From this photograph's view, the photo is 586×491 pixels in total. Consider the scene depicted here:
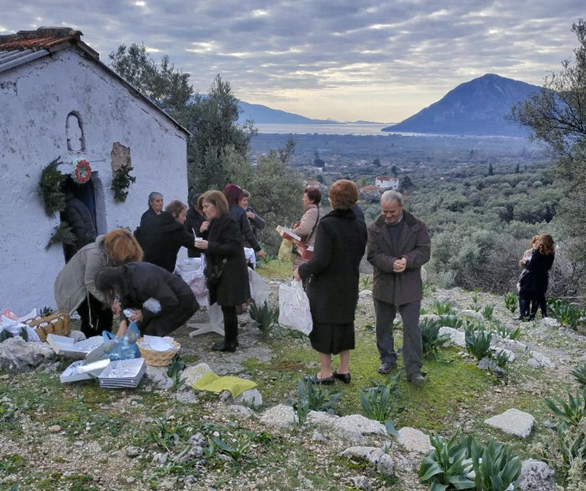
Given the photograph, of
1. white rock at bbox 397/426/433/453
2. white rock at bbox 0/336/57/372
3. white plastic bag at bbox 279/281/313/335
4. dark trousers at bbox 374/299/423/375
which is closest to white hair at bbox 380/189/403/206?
dark trousers at bbox 374/299/423/375

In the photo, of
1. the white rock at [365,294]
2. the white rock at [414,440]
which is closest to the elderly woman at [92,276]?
the white rock at [414,440]

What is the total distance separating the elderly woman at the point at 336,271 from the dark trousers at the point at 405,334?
1.81ft

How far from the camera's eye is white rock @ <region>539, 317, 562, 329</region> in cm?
872

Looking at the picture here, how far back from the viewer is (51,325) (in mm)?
5707

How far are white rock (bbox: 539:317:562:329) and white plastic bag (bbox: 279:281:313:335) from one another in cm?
587

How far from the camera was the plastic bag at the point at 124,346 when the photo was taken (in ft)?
15.5

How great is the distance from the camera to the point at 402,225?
16.4 feet

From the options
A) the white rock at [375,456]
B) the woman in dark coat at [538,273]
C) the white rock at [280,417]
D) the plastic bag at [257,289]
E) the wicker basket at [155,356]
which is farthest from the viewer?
the woman in dark coat at [538,273]

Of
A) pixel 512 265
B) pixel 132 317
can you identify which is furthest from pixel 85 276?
pixel 512 265

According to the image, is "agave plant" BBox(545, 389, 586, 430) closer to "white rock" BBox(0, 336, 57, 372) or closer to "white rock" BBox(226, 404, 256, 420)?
"white rock" BBox(226, 404, 256, 420)

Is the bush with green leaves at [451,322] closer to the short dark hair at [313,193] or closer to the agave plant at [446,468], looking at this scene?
the short dark hair at [313,193]

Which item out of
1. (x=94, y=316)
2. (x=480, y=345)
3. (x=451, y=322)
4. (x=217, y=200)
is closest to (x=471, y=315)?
(x=451, y=322)

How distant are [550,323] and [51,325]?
810 centimetres

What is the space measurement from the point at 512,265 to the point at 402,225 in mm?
12751
